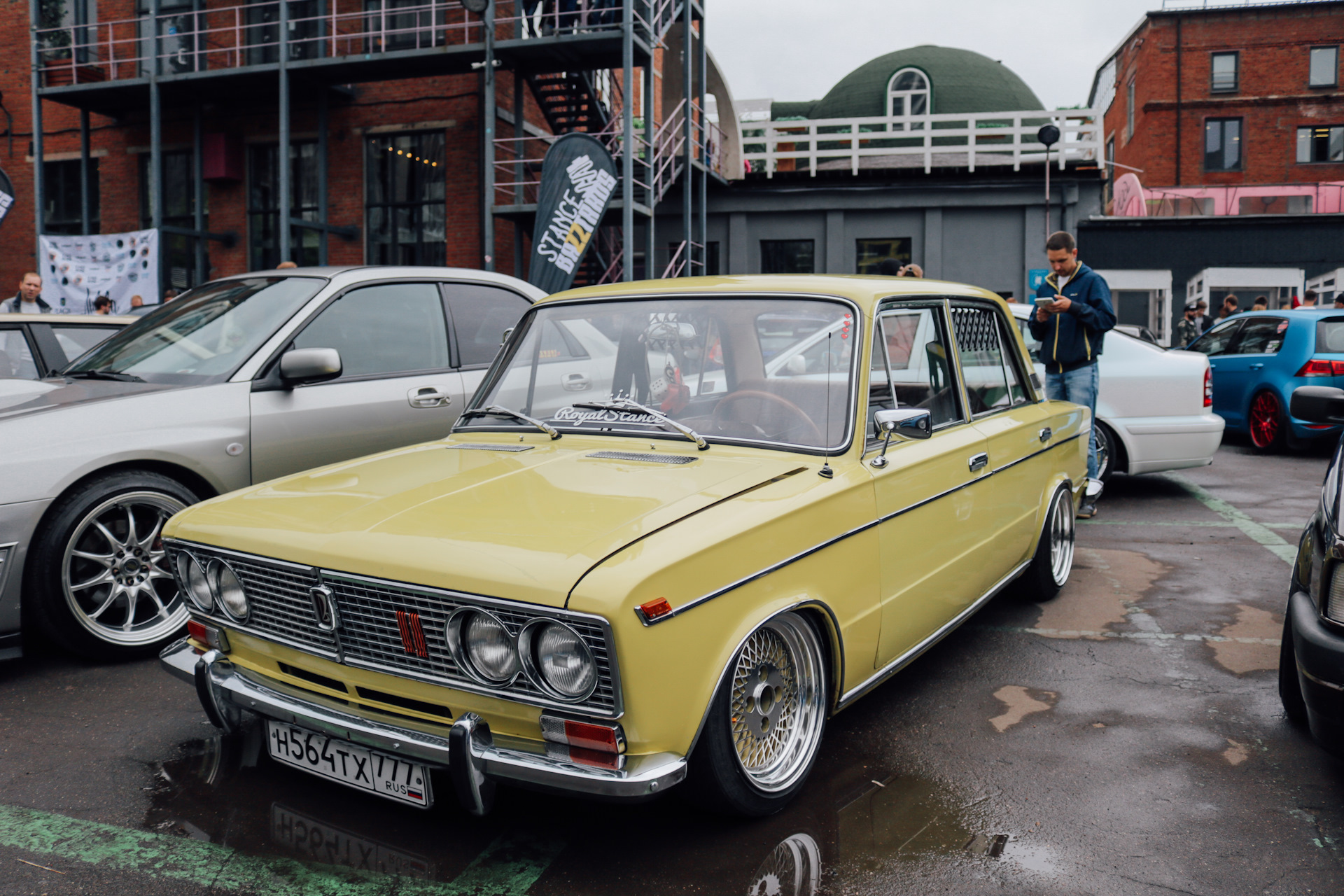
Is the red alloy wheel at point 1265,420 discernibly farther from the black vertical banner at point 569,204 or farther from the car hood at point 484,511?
the car hood at point 484,511

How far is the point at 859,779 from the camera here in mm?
3273

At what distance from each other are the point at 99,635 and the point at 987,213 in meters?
22.5

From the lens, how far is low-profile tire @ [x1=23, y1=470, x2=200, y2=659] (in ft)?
13.6

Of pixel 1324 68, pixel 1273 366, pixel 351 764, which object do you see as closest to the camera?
pixel 351 764

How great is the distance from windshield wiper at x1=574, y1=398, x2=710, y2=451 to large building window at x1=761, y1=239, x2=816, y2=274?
21520mm

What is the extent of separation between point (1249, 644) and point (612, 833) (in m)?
3.33

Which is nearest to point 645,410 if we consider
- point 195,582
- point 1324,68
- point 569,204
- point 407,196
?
point 195,582

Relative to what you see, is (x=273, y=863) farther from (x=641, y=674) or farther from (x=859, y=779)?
(x=859, y=779)

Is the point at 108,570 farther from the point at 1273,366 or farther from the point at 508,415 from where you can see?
the point at 1273,366

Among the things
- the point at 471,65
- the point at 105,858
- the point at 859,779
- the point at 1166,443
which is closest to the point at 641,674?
the point at 859,779

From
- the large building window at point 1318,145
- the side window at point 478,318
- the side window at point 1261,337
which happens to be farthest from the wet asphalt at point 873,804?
the large building window at point 1318,145

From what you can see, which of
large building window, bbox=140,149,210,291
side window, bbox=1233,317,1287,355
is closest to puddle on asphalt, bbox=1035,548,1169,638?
side window, bbox=1233,317,1287,355

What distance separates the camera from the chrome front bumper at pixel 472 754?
242cm

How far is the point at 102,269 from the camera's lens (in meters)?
17.5
